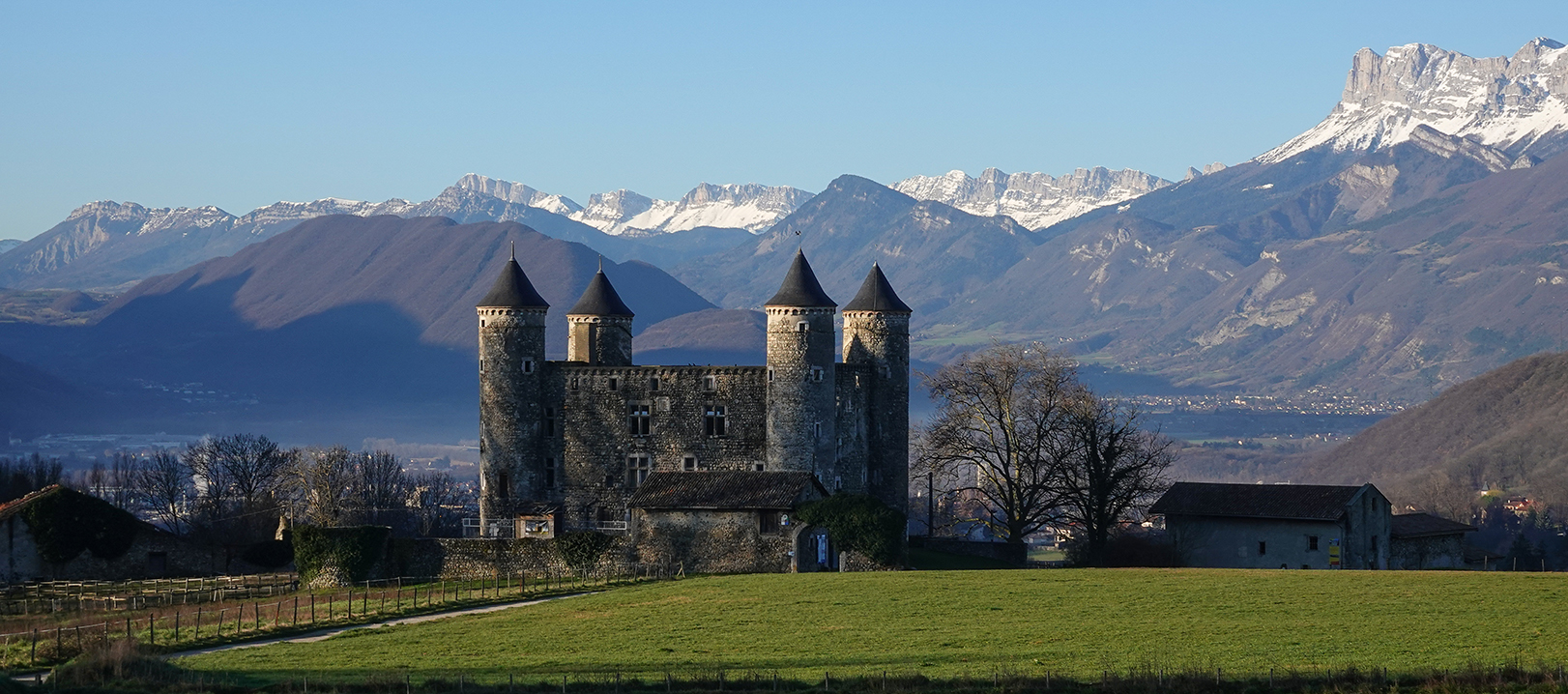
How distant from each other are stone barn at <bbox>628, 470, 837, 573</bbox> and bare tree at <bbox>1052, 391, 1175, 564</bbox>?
1715cm

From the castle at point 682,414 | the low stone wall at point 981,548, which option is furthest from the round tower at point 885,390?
the low stone wall at point 981,548

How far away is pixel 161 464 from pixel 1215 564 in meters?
112

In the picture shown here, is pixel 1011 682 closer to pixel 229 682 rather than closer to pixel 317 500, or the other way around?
pixel 229 682

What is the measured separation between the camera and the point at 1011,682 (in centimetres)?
4288

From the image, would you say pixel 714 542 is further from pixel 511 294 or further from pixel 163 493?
pixel 163 493

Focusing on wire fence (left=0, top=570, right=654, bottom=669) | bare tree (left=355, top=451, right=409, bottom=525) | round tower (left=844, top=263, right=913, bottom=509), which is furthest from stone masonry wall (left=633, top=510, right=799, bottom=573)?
bare tree (left=355, top=451, right=409, bottom=525)

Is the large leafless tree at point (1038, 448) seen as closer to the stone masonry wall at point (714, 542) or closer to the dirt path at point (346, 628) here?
the stone masonry wall at point (714, 542)

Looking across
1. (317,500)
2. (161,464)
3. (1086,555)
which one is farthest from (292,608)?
(161,464)

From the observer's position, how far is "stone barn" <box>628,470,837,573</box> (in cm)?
7612

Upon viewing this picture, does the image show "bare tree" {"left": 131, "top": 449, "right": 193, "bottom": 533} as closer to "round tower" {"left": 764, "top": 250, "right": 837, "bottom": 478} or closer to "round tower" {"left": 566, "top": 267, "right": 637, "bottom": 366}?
"round tower" {"left": 566, "top": 267, "right": 637, "bottom": 366}

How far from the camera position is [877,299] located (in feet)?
298

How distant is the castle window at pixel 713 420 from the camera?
288ft

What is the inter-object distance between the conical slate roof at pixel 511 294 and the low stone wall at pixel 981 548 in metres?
21.8

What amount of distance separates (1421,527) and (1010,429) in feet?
67.1
